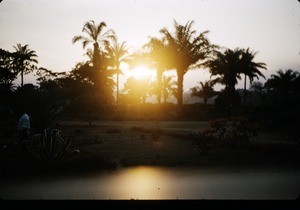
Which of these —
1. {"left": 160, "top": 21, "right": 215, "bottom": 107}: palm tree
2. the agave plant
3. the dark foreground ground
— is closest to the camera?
the dark foreground ground

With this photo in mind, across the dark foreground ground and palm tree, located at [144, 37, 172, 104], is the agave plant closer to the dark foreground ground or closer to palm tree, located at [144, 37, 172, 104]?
the dark foreground ground

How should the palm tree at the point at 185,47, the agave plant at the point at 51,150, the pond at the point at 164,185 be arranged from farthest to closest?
the palm tree at the point at 185,47
the agave plant at the point at 51,150
the pond at the point at 164,185

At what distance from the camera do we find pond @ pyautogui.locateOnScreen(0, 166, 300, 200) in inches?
238

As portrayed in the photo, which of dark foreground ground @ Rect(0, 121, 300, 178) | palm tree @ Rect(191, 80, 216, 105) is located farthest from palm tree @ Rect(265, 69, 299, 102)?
dark foreground ground @ Rect(0, 121, 300, 178)

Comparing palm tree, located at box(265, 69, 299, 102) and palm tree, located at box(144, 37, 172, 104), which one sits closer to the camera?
palm tree, located at box(144, 37, 172, 104)

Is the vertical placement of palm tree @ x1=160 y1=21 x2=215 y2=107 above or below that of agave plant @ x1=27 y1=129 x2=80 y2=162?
above

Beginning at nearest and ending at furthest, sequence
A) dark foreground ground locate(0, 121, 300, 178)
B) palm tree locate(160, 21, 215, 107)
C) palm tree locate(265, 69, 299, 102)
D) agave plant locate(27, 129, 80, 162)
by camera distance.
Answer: dark foreground ground locate(0, 121, 300, 178) < agave plant locate(27, 129, 80, 162) < palm tree locate(160, 21, 215, 107) < palm tree locate(265, 69, 299, 102)

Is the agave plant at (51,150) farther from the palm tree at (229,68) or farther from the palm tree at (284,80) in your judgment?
the palm tree at (284,80)

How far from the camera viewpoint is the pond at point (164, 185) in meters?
6.05

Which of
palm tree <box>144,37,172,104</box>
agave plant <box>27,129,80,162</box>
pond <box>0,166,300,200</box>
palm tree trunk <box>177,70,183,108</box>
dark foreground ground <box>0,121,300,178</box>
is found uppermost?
palm tree <box>144,37,172,104</box>

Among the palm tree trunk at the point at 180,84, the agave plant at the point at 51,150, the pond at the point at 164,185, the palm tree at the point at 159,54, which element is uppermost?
the palm tree at the point at 159,54

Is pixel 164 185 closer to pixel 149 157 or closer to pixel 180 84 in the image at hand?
pixel 149 157

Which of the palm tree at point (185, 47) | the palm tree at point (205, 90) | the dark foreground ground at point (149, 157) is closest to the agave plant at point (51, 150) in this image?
the dark foreground ground at point (149, 157)

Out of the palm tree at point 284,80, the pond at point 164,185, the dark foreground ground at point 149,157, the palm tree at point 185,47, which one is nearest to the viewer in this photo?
the pond at point 164,185
